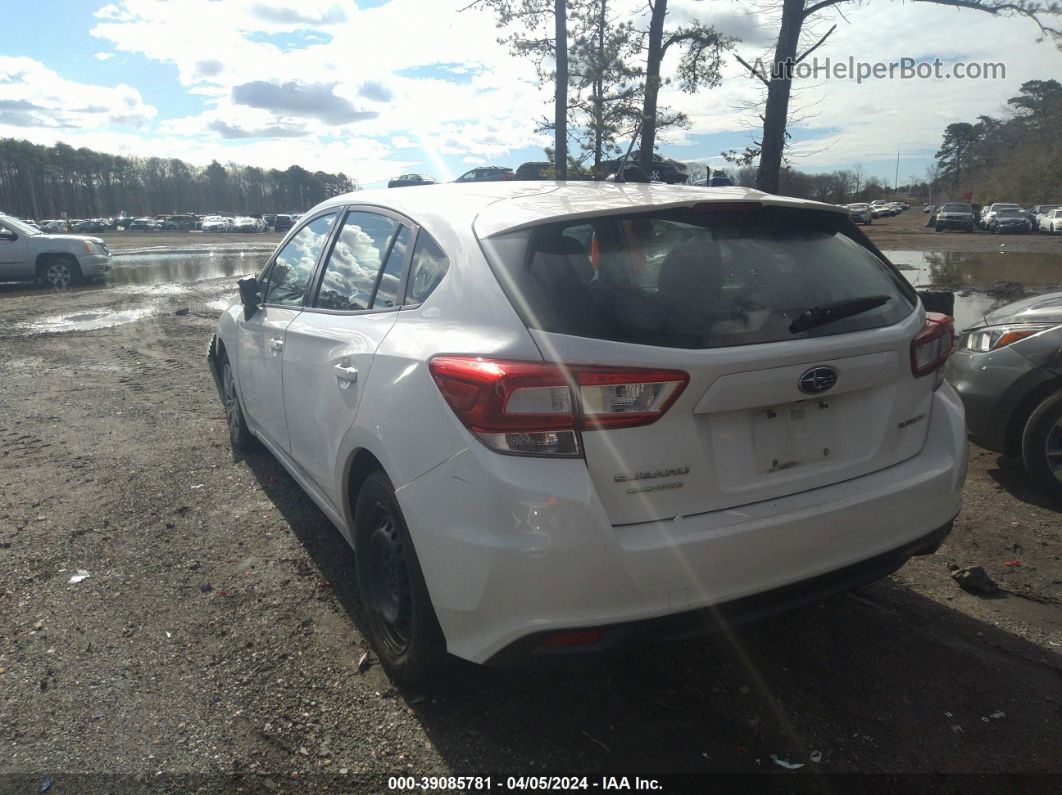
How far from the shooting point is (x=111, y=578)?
3.60 m

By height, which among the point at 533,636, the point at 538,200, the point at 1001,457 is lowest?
the point at 1001,457

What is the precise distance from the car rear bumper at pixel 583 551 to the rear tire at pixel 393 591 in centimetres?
13

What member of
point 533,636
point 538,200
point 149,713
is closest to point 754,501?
point 533,636

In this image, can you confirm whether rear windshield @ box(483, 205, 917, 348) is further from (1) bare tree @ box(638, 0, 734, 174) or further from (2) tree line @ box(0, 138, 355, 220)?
(2) tree line @ box(0, 138, 355, 220)

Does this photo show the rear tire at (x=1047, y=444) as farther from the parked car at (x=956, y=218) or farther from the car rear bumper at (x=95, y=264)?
the parked car at (x=956, y=218)

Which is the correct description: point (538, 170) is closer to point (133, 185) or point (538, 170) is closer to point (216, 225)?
point (216, 225)

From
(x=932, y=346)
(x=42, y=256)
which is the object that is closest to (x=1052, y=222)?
(x=42, y=256)

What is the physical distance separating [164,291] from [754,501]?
16440 millimetres

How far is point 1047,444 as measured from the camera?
4188mm

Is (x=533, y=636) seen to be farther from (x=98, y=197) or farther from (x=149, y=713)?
(x=98, y=197)

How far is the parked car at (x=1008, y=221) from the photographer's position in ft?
144

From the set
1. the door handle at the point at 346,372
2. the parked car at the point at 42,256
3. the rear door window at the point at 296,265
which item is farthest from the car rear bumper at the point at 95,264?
the door handle at the point at 346,372

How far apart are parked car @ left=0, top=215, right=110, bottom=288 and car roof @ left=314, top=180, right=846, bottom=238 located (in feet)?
54.6

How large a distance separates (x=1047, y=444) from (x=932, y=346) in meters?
2.11
